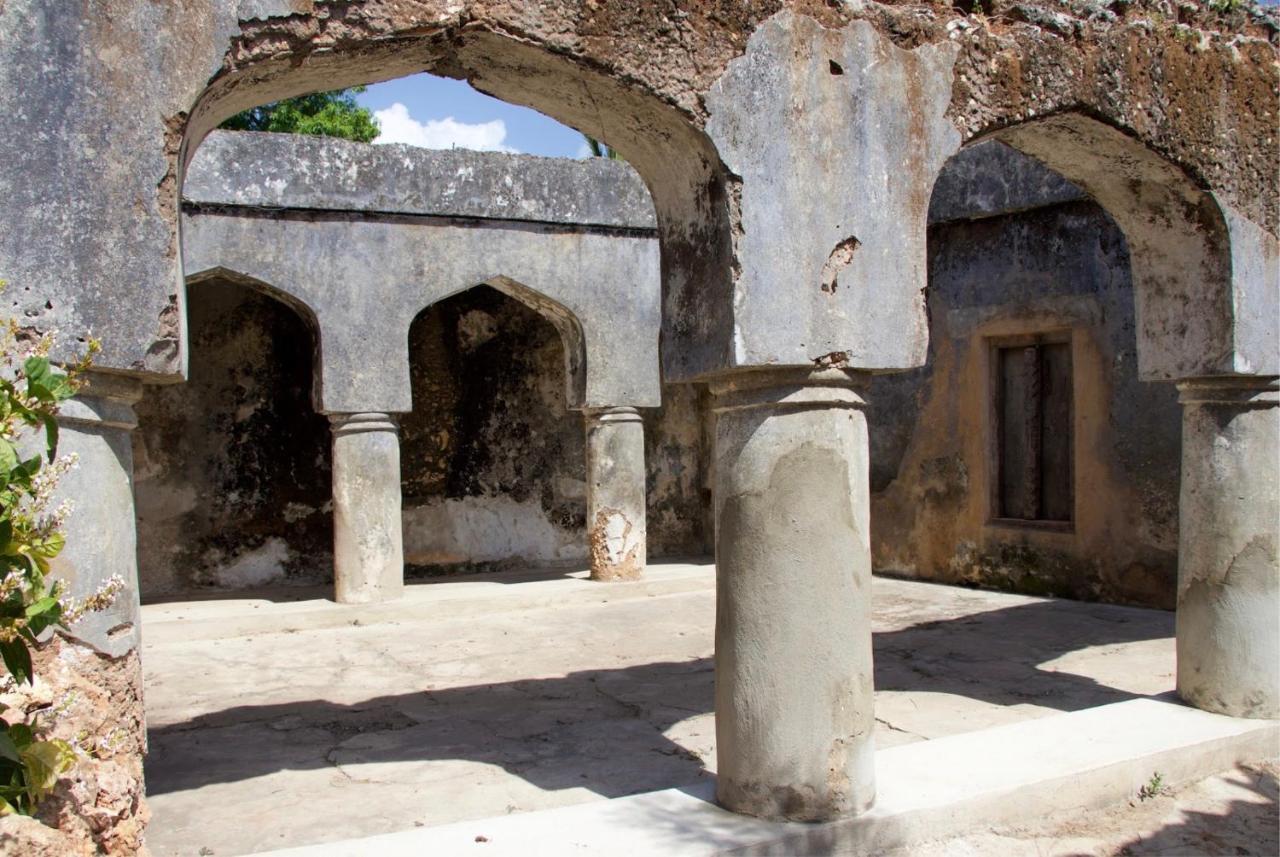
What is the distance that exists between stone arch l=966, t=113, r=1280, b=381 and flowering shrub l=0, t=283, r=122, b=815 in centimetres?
372

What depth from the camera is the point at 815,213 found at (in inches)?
146

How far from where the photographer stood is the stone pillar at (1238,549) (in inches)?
191

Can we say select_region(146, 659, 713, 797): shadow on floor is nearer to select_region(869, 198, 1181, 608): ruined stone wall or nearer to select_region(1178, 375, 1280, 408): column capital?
select_region(1178, 375, 1280, 408): column capital

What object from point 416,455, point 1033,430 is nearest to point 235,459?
point 416,455

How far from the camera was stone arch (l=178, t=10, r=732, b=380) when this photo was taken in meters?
3.24

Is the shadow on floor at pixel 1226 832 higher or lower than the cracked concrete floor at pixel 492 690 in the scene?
lower

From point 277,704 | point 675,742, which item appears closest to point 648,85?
point 675,742

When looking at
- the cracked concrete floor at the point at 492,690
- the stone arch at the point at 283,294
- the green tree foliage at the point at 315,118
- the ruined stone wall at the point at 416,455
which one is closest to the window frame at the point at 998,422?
the cracked concrete floor at the point at 492,690

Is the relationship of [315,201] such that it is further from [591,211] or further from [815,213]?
[815,213]

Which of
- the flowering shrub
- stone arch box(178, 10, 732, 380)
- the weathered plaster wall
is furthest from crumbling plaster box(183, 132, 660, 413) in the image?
the flowering shrub

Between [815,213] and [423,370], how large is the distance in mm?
8323

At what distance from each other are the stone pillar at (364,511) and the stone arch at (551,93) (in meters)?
5.19

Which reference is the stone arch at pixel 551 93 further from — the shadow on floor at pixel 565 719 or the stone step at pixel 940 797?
the shadow on floor at pixel 565 719

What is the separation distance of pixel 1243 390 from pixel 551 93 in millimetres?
3320
